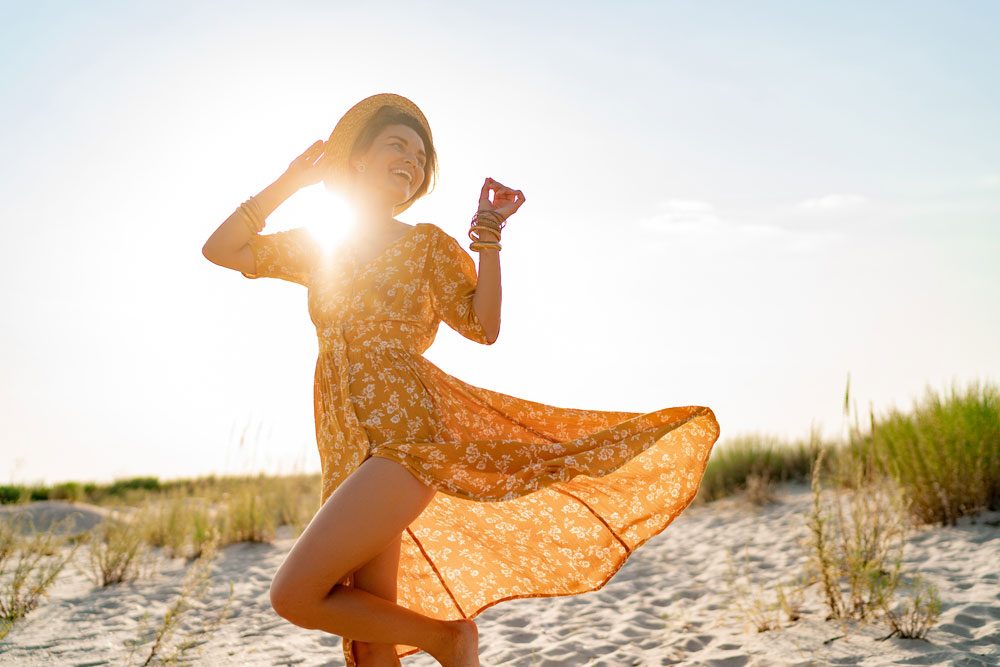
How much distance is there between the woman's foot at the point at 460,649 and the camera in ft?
8.25

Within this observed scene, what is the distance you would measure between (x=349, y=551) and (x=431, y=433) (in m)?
0.51

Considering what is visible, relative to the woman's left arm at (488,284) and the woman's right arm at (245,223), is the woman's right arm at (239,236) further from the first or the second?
the woman's left arm at (488,284)

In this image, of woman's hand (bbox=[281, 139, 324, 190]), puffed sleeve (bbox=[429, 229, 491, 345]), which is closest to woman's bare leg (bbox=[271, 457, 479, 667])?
puffed sleeve (bbox=[429, 229, 491, 345])

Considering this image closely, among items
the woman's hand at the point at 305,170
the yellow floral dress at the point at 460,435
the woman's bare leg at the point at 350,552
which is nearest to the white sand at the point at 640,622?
the yellow floral dress at the point at 460,435

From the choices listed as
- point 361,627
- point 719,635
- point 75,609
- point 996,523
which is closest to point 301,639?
point 75,609

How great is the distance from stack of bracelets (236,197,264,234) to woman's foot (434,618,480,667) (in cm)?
149

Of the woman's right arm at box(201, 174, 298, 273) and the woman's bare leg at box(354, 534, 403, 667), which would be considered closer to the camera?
the woman's bare leg at box(354, 534, 403, 667)

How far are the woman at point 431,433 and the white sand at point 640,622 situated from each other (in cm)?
127

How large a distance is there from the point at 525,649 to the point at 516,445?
2.38m

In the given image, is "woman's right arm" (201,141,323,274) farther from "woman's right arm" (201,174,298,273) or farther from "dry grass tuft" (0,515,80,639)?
"dry grass tuft" (0,515,80,639)

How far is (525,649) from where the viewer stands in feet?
14.3

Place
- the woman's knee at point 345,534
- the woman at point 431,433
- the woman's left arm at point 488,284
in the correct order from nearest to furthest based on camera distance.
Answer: the woman's knee at point 345,534 < the woman at point 431,433 < the woman's left arm at point 488,284

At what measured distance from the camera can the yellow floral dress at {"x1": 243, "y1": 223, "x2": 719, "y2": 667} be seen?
2516 mm

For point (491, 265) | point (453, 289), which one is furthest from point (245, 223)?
point (491, 265)
